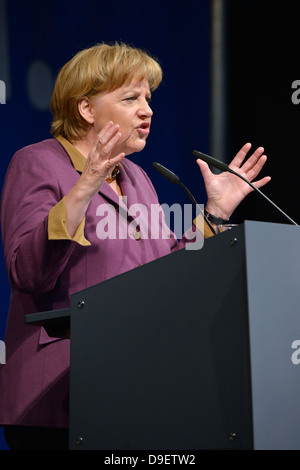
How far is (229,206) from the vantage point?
1771 millimetres

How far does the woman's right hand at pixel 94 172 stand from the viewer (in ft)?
4.40

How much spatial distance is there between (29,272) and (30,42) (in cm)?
125

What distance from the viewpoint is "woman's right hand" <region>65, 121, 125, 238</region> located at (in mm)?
1340

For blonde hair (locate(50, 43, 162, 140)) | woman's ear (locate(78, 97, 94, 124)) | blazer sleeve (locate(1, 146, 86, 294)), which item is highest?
blonde hair (locate(50, 43, 162, 140))

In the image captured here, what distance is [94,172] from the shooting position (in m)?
1.35

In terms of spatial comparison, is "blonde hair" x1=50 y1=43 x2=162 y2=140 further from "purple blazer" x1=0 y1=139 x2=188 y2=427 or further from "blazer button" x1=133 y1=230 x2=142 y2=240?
"blazer button" x1=133 y1=230 x2=142 y2=240

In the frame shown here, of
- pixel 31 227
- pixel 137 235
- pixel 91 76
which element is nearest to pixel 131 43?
pixel 91 76

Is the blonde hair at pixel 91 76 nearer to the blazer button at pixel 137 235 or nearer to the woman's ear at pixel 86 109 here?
the woman's ear at pixel 86 109

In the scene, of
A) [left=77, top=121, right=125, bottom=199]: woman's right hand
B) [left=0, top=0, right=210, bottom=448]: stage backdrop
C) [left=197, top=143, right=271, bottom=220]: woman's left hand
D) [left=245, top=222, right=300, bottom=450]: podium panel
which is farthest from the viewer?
[left=0, top=0, right=210, bottom=448]: stage backdrop

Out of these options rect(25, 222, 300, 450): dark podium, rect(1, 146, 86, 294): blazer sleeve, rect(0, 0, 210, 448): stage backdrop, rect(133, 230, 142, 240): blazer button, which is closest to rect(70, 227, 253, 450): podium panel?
rect(25, 222, 300, 450): dark podium

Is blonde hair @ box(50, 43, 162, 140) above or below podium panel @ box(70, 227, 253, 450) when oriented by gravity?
above

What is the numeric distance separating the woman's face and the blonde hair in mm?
20

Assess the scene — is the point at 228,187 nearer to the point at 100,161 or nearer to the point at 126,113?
the point at 126,113
